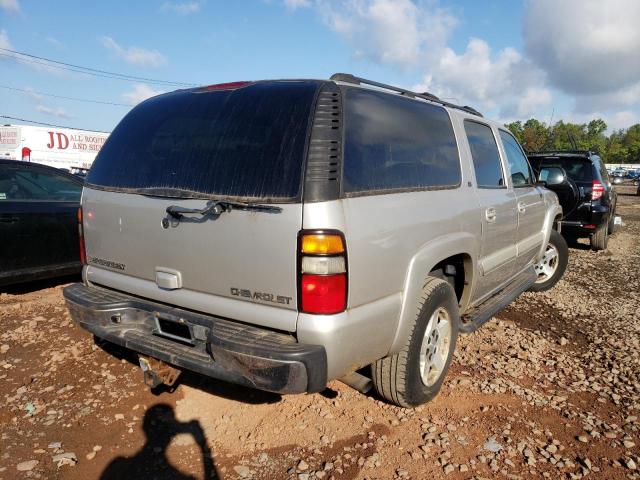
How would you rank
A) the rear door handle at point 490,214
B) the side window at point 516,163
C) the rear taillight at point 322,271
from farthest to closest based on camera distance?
the side window at point 516,163 → the rear door handle at point 490,214 → the rear taillight at point 322,271

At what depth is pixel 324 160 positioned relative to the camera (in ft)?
7.13

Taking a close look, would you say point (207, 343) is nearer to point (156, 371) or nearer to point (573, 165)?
point (156, 371)

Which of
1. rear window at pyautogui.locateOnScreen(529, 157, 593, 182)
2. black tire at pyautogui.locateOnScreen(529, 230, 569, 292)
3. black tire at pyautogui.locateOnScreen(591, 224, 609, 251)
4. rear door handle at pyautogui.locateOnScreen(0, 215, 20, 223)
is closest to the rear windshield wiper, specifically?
rear door handle at pyautogui.locateOnScreen(0, 215, 20, 223)

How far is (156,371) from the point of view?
2.81 meters

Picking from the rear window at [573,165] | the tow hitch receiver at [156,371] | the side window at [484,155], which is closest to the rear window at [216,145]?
the tow hitch receiver at [156,371]

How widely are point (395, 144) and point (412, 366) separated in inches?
50.4

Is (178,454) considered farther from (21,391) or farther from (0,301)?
(0,301)

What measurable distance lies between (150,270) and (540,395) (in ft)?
8.79

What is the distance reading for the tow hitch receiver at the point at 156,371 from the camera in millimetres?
2811

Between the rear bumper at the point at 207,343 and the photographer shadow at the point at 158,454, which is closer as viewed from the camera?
the rear bumper at the point at 207,343

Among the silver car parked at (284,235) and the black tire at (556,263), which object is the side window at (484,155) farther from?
the black tire at (556,263)

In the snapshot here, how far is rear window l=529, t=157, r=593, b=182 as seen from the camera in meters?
8.05

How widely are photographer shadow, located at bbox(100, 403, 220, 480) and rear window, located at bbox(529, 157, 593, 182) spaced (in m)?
7.25

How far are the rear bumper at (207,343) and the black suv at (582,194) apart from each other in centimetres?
660
